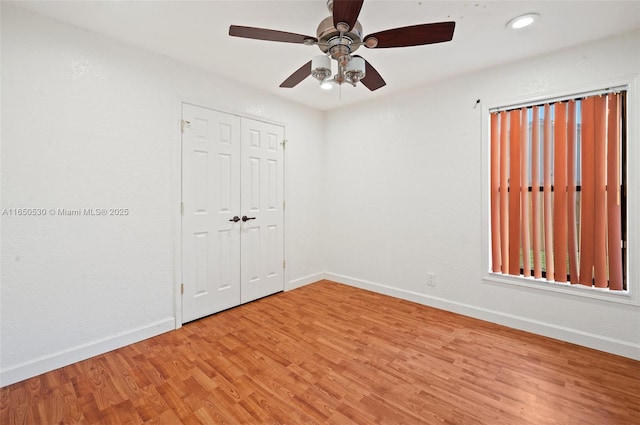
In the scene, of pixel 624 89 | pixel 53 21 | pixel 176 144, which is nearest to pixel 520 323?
pixel 624 89

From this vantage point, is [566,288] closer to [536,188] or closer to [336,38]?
[536,188]

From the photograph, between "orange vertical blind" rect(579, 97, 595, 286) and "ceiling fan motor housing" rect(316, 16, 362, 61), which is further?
"orange vertical blind" rect(579, 97, 595, 286)

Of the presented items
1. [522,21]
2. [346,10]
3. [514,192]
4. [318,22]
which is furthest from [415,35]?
[514,192]

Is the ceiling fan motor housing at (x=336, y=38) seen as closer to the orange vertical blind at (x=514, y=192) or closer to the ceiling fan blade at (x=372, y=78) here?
the ceiling fan blade at (x=372, y=78)

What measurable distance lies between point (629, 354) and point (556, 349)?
0.49 meters

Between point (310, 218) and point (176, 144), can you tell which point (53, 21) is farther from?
point (310, 218)

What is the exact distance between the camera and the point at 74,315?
2.25 meters

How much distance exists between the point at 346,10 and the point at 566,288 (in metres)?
2.90

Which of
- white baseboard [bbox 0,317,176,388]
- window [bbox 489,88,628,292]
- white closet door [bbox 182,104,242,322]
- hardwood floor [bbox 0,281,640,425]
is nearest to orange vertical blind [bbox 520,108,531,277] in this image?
window [bbox 489,88,628,292]

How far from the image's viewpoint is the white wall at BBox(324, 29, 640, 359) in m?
2.41

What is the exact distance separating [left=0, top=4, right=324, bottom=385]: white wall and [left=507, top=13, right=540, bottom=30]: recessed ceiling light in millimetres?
2756

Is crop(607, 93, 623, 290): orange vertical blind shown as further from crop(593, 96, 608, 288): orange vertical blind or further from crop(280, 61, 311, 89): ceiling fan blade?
crop(280, 61, 311, 89): ceiling fan blade

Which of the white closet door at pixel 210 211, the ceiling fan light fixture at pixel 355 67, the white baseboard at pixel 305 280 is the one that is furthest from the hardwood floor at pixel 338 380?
the ceiling fan light fixture at pixel 355 67

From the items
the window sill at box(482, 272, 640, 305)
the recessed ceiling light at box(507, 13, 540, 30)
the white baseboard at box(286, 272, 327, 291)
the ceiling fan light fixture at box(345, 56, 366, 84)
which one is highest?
the recessed ceiling light at box(507, 13, 540, 30)
